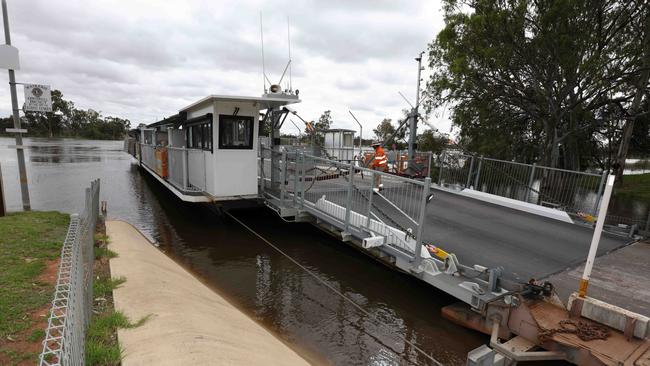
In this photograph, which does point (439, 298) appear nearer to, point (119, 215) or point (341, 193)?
point (341, 193)

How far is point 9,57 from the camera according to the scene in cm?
810

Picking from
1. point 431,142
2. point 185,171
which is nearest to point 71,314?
point 185,171

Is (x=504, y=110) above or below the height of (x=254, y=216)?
above

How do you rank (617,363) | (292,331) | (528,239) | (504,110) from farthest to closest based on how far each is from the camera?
(504,110), (528,239), (292,331), (617,363)

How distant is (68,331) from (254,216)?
9163 mm

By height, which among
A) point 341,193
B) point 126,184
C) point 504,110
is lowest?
point 126,184

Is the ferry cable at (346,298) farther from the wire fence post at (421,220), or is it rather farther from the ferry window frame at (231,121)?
the ferry window frame at (231,121)

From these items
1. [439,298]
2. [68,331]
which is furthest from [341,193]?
[68,331]

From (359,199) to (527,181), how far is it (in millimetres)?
6406

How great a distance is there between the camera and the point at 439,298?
6.09 meters

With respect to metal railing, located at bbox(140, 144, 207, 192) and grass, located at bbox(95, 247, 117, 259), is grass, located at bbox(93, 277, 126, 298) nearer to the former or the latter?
grass, located at bbox(95, 247, 117, 259)

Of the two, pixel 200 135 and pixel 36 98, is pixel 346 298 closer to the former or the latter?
pixel 200 135

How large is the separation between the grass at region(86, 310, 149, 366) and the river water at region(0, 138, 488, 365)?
2104 mm

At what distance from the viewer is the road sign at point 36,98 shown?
27.6ft
